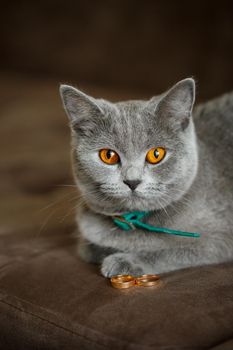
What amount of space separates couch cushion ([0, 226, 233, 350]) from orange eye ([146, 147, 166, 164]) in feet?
1.03

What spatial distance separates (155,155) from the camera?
1495mm

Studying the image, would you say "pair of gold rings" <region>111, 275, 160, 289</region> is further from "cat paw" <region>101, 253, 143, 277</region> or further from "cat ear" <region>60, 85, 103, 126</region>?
"cat ear" <region>60, 85, 103, 126</region>

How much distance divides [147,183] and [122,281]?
27 centimetres

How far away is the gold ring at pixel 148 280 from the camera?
1.36 meters

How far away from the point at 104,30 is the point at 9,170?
3.18ft

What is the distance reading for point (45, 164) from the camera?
251 centimetres

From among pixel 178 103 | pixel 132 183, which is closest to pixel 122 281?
pixel 132 183

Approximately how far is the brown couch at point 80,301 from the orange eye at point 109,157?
1.03 feet

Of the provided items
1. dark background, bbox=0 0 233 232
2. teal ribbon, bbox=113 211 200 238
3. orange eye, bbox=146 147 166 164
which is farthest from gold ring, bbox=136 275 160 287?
dark background, bbox=0 0 233 232

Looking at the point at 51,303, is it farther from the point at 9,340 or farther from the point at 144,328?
the point at 144,328

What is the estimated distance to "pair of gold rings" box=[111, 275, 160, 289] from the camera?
1360 mm

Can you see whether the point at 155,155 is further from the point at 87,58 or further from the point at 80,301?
the point at 87,58

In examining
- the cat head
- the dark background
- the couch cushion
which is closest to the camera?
the couch cushion

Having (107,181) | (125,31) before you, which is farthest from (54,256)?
(125,31)
